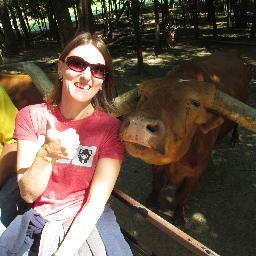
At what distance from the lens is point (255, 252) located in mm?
4203

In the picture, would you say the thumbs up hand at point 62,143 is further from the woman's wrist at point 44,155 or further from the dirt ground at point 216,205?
the dirt ground at point 216,205

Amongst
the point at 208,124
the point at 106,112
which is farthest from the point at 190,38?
the point at 106,112

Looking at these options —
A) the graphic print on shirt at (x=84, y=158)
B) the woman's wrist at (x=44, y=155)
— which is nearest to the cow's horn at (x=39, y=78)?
the graphic print on shirt at (x=84, y=158)

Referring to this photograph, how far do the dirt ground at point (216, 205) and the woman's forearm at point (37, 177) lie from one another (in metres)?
2.45

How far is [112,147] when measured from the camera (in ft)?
7.55

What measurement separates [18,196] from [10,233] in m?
0.34

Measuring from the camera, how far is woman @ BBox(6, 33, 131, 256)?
2.22m

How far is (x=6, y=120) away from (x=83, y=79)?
0.93 m

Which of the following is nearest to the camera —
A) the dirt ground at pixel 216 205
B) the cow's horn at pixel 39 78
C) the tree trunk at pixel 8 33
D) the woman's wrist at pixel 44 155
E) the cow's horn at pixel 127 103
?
the woman's wrist at pixel 44 155

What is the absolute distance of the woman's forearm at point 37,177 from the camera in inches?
76.2

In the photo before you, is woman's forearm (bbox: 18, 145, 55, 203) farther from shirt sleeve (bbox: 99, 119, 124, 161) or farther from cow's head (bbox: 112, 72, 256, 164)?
cow's head (bbox: 112, 72, 256, 164)

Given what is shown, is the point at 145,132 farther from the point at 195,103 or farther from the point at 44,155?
the point at 44,155

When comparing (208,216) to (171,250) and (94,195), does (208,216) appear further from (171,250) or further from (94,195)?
(94,195)

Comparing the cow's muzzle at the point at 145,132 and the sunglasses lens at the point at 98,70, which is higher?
the sunglasses lens at the point at 98,70
